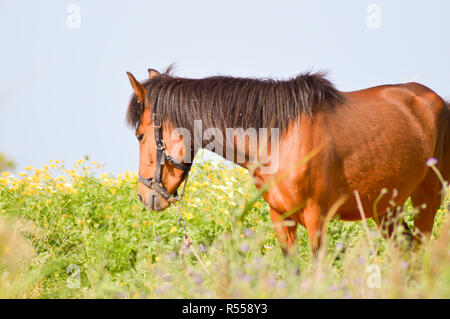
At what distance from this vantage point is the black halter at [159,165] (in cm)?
395

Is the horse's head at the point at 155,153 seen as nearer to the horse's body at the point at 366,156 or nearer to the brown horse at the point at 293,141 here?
the brown horse at the point at 293,141

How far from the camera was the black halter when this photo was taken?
12.9 ft

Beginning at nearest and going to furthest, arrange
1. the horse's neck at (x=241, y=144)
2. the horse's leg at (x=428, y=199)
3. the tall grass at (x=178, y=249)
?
the tall grass at (x=178, y=249)
the horse's neck at (x=241, y=144)
the horse's leg at (x=428, y=199)

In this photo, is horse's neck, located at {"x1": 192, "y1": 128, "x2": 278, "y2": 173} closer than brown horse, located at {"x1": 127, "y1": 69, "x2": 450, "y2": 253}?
No

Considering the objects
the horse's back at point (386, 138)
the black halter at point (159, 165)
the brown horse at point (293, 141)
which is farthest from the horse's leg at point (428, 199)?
the black halter at point (159, 165)

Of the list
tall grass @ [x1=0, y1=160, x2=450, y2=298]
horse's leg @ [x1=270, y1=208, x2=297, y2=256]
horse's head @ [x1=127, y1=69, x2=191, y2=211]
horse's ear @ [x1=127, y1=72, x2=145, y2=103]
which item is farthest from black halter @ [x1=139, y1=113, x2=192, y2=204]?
horse's leg @ [x1=270, y1=208, x2=297, y2=256]

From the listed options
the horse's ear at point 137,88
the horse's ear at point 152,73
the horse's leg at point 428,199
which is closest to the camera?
the horse's ear at point 137,88

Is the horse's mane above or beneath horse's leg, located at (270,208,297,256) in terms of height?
above

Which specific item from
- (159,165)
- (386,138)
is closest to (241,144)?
(159,165)

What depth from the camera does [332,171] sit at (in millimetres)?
3773

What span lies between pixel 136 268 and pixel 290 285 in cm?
186

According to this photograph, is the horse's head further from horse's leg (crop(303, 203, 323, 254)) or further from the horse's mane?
horse's leg (crop(303, 203, 323, 254))

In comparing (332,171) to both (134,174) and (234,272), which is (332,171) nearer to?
(234,272)

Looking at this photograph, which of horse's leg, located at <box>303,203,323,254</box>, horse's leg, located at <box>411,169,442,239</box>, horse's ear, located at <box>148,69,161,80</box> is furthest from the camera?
horse's leg, located at <box>411,169,442,239</box>
